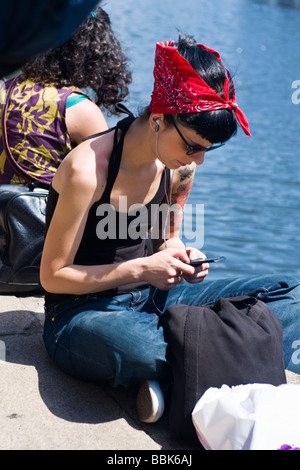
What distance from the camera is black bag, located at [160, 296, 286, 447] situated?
217 cm

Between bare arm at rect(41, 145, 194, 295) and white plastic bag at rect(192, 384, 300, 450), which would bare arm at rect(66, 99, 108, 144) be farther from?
white plastic bag at rect(192, 384, 300, 450)

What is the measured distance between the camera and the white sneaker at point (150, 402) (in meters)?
2.22

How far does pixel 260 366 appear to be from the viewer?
224cm

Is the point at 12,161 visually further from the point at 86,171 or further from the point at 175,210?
the point at 86,171

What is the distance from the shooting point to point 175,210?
9.50ft

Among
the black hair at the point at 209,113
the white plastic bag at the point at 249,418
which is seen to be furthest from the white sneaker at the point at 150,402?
the black hair at the point at 209,113

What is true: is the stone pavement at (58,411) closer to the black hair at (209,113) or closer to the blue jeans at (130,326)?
the blue jeans at (130,326)

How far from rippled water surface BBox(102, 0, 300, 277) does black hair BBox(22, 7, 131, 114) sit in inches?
14.1

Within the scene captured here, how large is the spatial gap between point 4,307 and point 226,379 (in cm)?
122

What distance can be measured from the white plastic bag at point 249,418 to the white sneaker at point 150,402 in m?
0.19

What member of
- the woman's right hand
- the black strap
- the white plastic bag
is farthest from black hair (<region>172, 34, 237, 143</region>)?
the black strap

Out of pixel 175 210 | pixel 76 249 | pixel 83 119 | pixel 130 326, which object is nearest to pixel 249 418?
pixel 130 326

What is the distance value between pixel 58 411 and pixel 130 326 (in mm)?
359

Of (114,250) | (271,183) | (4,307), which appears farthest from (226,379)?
(271,183)
